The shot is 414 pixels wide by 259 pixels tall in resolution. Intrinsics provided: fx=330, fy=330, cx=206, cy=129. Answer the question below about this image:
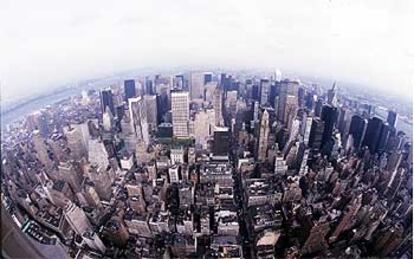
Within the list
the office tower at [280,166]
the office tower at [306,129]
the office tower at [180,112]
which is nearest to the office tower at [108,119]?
the office tower at [180,112]

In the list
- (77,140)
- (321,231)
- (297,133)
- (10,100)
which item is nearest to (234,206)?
(321,231)

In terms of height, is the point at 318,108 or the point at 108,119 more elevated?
the point at 318,108

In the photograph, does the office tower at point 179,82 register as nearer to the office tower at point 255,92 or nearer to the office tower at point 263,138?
the office tower at point 255,92

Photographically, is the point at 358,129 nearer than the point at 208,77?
No

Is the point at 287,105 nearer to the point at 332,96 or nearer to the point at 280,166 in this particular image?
the point at 280,166

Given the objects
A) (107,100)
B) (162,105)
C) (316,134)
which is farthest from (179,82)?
(316,134)

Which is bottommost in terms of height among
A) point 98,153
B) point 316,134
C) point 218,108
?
point 98,153
